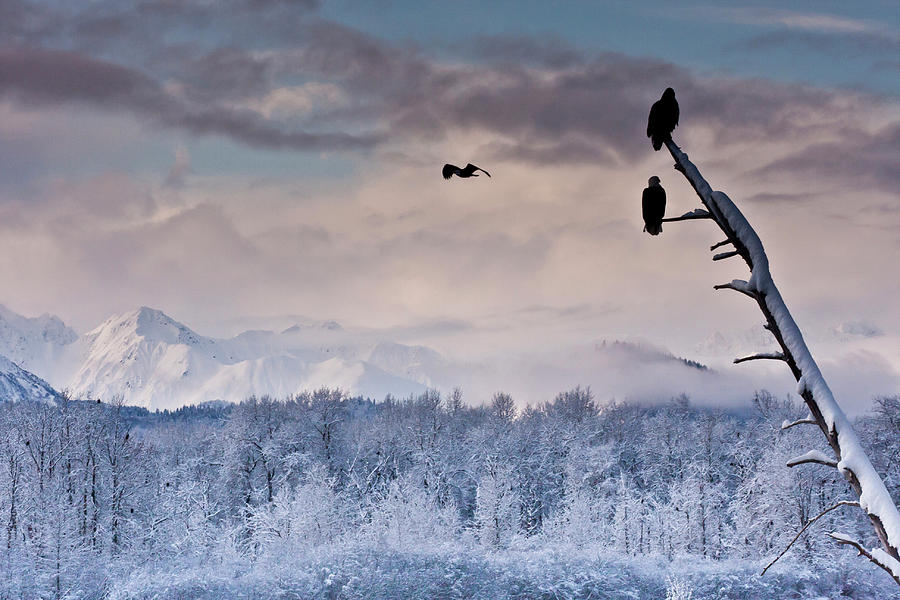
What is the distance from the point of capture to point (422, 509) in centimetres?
4931


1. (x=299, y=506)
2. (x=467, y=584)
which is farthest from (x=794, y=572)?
(x=299, y=506)

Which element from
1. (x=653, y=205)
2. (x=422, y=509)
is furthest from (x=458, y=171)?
(x=422, y=509)

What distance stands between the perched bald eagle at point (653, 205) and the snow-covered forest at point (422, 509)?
3374 centimetres

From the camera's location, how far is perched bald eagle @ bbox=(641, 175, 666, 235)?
10.8ft

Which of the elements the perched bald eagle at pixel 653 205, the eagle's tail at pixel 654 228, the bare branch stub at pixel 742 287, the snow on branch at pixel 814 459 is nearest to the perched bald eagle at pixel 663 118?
the perched bald eagle at pixel 653 205

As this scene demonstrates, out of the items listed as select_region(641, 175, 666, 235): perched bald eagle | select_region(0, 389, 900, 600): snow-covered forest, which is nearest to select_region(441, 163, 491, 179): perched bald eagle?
select_region(641, 175, 666, 235): perched bald eagle

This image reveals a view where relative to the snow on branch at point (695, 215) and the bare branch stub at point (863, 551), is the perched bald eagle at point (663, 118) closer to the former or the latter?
the snow on branch at point (695, 215)

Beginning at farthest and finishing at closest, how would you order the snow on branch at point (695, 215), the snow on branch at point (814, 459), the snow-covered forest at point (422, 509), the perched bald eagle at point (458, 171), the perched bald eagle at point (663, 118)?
the snow-covered forest at point (422, 509) < the perched bald eagle at point (458, 171) < the perched bald eagle at point (663, 118) < the snow on branch at point (695, 215) < the snow on branch at point (814, 459)

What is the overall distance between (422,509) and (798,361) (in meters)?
48.2

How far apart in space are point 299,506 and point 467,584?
49.6 feet

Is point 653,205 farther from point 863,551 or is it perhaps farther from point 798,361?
point 863,551

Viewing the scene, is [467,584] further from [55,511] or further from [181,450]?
[181,450]

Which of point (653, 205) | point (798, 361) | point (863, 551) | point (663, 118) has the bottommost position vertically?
point (863, 551)

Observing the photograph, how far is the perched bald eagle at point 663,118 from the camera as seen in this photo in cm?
324
